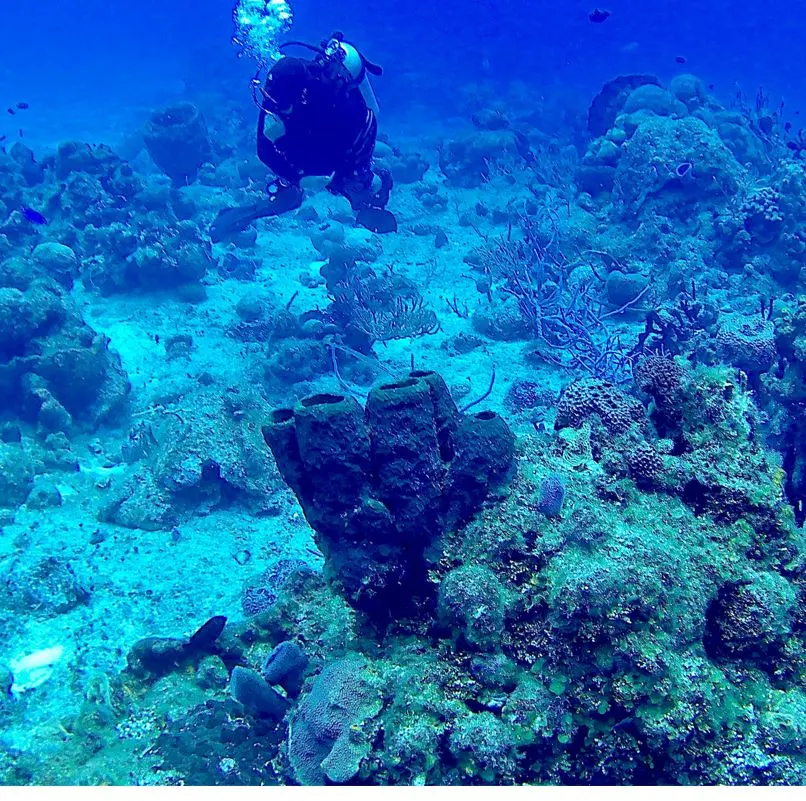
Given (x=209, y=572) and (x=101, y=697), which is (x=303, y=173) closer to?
(x=209, y=572)

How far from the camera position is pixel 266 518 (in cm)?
639

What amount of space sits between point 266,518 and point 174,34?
234 feet

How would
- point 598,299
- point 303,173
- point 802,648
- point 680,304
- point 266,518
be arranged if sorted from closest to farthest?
point 802,648, point 266,518, point 303,173, point 680,304, point 598,299

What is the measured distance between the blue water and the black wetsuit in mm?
121

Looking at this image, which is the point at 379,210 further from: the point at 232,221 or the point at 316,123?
the point at 232,221

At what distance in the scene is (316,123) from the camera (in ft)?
22.3

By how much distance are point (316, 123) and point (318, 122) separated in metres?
0.03

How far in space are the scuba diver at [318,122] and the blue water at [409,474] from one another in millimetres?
128

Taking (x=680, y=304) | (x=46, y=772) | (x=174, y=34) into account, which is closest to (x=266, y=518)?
(x=46, y=772)

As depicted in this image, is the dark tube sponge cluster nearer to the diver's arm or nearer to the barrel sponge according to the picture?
the barrel sponge

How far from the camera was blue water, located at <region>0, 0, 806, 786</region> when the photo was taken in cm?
261

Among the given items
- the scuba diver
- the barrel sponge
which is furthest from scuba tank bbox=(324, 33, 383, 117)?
the barrel sponge

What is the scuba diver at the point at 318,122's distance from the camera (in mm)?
6473

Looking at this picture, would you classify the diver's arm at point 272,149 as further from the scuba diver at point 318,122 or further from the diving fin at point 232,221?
the diving fin at point 232,221
